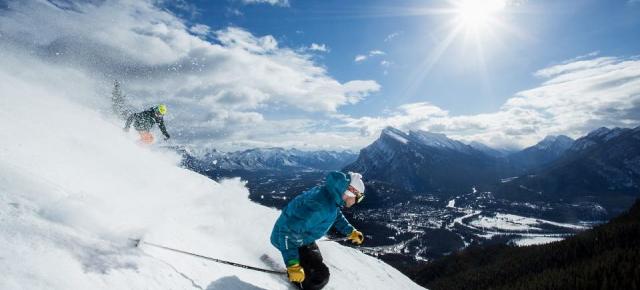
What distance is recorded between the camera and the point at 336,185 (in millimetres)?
8070

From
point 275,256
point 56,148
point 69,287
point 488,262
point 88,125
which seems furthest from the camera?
point 488,262

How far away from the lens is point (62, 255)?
5523 mm

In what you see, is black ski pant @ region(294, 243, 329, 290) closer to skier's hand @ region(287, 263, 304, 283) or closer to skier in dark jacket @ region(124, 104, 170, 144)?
skier's hand @ region(287, 263, 304, 283)

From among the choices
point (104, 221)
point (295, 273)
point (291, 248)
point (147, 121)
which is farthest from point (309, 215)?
point (147, 121)

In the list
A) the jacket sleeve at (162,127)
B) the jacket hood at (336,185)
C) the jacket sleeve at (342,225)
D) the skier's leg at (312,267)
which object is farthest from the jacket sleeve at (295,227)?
the jacket sleeve at (162,127)

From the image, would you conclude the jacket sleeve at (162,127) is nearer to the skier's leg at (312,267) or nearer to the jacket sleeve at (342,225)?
the jacket sleeve at (342,225)

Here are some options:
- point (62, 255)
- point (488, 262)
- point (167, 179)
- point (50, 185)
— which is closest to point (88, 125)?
point (167, 179)

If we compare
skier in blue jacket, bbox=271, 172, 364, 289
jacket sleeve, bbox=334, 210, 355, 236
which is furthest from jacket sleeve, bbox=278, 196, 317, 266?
jacket sleeve, bbox=334, 210, 355, 236

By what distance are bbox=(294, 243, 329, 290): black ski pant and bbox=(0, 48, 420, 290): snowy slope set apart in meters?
0.75

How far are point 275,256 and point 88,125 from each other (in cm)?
1056

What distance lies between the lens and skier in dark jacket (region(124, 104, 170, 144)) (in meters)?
23.6

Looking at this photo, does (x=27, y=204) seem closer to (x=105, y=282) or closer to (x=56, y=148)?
(x=105, y=282)

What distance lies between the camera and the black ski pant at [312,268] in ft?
28.6

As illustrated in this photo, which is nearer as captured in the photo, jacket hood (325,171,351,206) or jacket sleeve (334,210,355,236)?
jacket hood (325,171,351,206)
